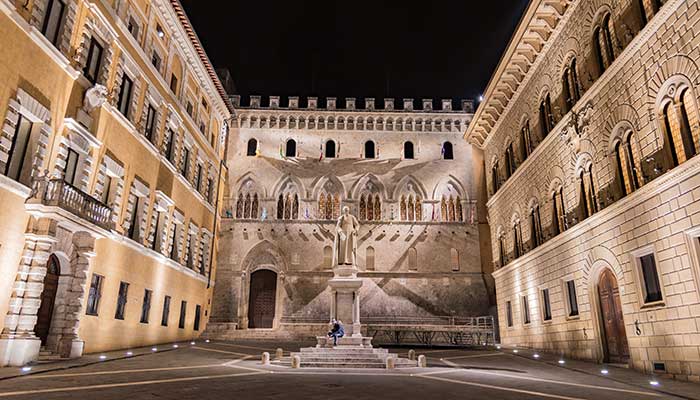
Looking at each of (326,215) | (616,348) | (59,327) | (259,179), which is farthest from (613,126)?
(259,179)

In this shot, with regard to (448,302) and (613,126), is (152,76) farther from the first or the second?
(448,302)

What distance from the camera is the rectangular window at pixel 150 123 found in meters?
22.0

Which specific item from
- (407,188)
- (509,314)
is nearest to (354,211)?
(407,188)

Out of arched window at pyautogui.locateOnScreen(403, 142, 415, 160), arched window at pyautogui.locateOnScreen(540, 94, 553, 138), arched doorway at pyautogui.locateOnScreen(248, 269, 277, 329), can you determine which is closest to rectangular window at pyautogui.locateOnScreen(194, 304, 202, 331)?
arched doorway at pyautogui.locateOnScreen(248, 269, 277, 329)

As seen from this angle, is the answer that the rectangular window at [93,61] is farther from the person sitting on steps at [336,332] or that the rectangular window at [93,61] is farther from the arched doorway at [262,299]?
the arched doorway at [262,299]

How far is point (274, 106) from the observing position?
36.9 m

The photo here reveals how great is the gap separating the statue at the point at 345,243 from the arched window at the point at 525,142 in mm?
10609

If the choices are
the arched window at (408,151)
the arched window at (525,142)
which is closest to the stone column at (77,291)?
the arched window at (525,142)

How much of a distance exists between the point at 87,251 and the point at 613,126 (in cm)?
1855

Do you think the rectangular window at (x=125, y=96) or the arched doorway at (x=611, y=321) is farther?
the rectangular window at (x=125, y=96)

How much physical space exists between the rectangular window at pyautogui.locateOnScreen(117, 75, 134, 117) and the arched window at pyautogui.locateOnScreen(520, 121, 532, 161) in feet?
62.3

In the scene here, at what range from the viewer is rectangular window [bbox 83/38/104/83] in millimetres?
16938

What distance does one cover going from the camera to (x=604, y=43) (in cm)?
1553

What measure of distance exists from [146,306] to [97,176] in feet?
24.1
